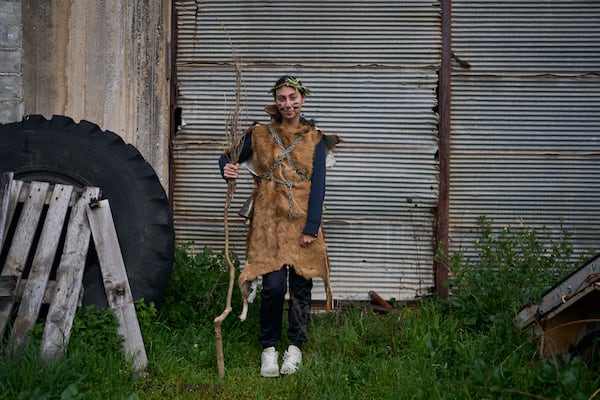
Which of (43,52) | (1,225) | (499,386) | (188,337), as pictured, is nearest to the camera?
(499,386)

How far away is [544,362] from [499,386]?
30 centimetres

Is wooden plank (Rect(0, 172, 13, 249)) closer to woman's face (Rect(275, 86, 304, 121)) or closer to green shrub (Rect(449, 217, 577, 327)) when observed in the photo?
woman's face (Rect(275, 86, 304, 121))

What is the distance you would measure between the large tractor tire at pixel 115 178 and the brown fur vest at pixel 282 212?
1.98 feet

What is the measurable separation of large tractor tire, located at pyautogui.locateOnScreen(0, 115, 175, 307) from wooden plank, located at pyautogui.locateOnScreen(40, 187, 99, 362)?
16.8 inches

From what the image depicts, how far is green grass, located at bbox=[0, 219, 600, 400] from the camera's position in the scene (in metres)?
3.76

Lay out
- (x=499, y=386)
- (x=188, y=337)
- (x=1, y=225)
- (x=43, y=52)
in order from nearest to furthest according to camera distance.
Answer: (x=499, y=386) < (x=1, y=225) < (x=188, y=337) < (x=43, y=52)

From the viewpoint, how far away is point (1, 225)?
4.23 metres

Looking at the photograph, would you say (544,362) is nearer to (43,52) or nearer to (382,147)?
(382,147)

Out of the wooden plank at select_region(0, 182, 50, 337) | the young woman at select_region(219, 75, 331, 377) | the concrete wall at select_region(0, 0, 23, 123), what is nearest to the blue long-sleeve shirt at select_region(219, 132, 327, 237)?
the young woman at select_region(219, 75, 331, 377)

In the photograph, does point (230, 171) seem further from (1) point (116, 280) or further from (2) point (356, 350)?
(2) point (356, 350)

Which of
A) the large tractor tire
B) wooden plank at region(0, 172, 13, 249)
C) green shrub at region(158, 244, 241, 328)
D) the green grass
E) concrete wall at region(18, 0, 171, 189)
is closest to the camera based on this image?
the green grass

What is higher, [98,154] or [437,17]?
[437,17]

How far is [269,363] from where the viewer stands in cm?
445

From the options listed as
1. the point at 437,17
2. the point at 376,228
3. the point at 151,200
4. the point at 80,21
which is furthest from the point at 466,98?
the point at 80,21
